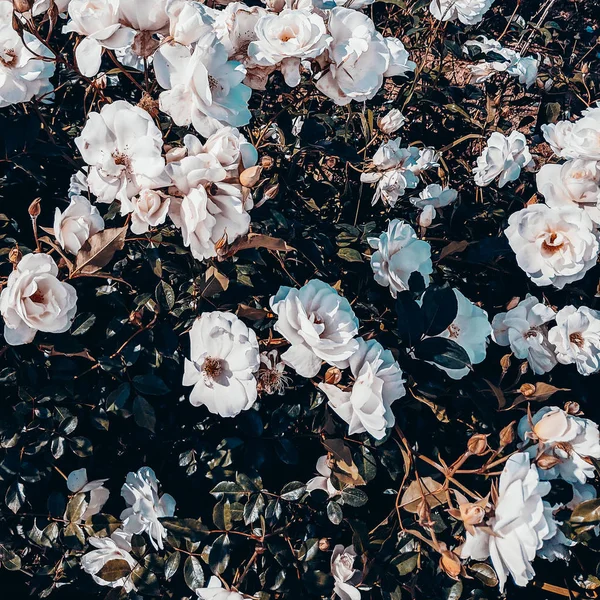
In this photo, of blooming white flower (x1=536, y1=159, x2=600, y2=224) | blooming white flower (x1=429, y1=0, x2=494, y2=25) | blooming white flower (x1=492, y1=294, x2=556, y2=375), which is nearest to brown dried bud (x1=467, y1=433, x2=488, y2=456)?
blooming white flower (x1=492, y1=294, x2=556, y2=375)

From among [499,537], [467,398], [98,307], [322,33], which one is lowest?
[98,307]

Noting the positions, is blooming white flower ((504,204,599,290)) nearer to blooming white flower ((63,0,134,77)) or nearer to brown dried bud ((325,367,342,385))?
brown dried bud ((325,367,342,385))

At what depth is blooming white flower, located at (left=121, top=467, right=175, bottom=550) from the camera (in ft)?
4.16

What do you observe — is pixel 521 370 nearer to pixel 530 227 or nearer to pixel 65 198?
pixel 530 227

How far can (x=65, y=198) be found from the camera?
1515 millimetres

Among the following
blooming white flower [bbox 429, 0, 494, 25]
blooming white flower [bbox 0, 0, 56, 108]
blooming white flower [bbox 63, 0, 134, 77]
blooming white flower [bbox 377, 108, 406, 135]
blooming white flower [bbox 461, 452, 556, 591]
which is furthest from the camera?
blooming white flower [bbox 429, 0, 494, 25]

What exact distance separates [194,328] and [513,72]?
1642 mm

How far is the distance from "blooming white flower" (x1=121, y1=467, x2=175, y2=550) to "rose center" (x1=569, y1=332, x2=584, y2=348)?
101cm

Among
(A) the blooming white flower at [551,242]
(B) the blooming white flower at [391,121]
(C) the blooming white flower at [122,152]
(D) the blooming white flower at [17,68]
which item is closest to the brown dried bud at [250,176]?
(C) the blooming white flower at [122,152]

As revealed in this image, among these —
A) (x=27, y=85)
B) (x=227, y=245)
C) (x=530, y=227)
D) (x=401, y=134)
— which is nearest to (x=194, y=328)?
(x=227, y=245)

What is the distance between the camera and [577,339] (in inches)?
56.7

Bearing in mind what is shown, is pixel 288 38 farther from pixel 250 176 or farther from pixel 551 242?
pixel 551 242

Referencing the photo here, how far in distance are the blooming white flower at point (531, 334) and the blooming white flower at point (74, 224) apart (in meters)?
0.99

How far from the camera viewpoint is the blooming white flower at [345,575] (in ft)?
3.86
